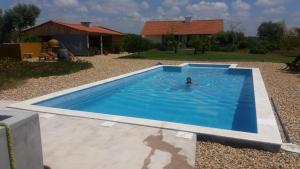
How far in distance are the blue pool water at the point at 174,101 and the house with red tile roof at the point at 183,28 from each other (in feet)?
92.2

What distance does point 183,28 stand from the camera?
42062 mm

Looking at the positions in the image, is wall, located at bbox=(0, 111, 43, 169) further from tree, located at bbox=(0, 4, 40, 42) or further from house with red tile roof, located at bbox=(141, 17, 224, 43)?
tree, located at bbox=(0, 4, 40, 42)

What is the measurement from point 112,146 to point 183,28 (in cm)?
4003

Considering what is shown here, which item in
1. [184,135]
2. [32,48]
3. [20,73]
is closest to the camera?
→ [184,135]

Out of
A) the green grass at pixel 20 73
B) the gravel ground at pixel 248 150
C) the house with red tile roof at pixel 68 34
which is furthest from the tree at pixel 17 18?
the gravel ground at pixel 248 150

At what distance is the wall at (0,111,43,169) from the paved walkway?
2.06ft

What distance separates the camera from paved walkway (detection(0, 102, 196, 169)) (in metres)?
3.28

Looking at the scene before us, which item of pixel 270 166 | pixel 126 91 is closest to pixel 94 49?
pixel 126 91

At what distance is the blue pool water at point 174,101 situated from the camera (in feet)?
22.3

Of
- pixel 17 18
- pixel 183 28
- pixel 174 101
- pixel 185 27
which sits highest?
pixel 17 18

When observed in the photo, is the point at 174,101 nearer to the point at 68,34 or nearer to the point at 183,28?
the point at 68,34

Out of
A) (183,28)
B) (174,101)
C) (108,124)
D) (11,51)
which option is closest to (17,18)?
(183,28)

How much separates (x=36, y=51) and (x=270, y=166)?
23.8 metres

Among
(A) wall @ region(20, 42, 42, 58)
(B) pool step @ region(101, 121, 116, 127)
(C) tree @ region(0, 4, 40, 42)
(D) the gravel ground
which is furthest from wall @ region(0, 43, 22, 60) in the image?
(C) tree @ region(0, 4, 40, 42)
